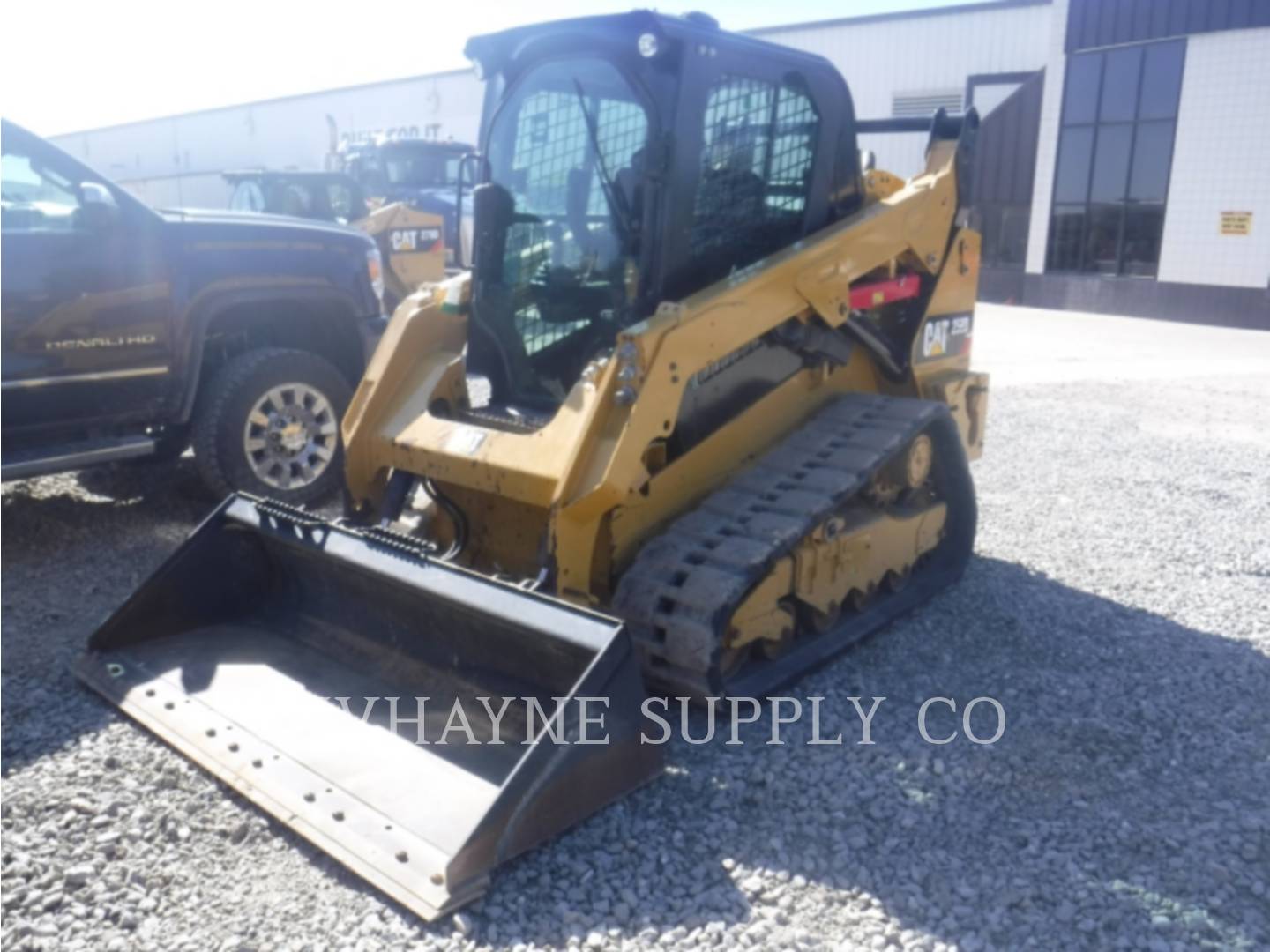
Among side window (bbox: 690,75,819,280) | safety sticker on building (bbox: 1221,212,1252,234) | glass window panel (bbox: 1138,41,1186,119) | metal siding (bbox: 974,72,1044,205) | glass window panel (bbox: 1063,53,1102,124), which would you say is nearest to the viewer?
side window (bbox: 690,75,819,280)

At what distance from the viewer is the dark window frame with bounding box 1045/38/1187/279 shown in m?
20.1

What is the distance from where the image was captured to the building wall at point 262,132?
107 feet

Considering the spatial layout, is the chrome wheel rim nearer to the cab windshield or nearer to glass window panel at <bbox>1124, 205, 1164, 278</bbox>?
the cab windshield

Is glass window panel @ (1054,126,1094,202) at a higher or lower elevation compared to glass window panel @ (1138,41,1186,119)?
lower

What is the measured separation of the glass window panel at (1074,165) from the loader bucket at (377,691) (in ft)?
66.6

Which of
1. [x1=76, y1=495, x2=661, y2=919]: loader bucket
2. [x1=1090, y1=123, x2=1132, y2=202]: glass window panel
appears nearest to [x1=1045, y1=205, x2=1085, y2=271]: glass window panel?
[x1=1090, y1=123, x2=1132, y2=202]: glass window panel

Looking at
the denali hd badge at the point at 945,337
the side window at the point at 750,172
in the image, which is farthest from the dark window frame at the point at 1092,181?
the side window at the point at 750,172

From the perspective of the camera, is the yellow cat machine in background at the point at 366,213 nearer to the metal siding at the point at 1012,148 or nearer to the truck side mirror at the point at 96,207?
the truck side mirror at the point at 96,207

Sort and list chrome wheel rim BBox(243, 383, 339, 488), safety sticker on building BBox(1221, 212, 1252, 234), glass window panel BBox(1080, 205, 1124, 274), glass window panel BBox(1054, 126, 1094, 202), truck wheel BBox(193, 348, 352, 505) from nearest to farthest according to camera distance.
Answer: truck wheel BBox(193, 348, 352, 505), chrome wheel rim BBox(243, 383, 339, 488), safety sticker on building BBox(1221, 212, 1252, 234), glass window panel BBox(1080, 205, 1124, 274), glass window panel BBox(1054, 126, 1094, 202)

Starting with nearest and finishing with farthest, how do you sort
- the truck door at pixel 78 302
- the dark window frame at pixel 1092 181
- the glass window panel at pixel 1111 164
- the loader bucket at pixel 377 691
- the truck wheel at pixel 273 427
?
1. the loader bucket at pixel 377 691
2. the truck door at pixel 78 302
3. the truck wheel at pixel 273 427
4. the dark window frame at pixel 1092 181
5. the glass window panel at pixel 1111 164

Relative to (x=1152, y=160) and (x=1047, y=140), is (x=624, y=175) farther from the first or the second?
(x=1047, y=140)

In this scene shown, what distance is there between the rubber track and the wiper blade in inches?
44.4

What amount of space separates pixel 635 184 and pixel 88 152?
50342 mm

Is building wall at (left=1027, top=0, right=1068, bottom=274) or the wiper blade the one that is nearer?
the wiper blade
